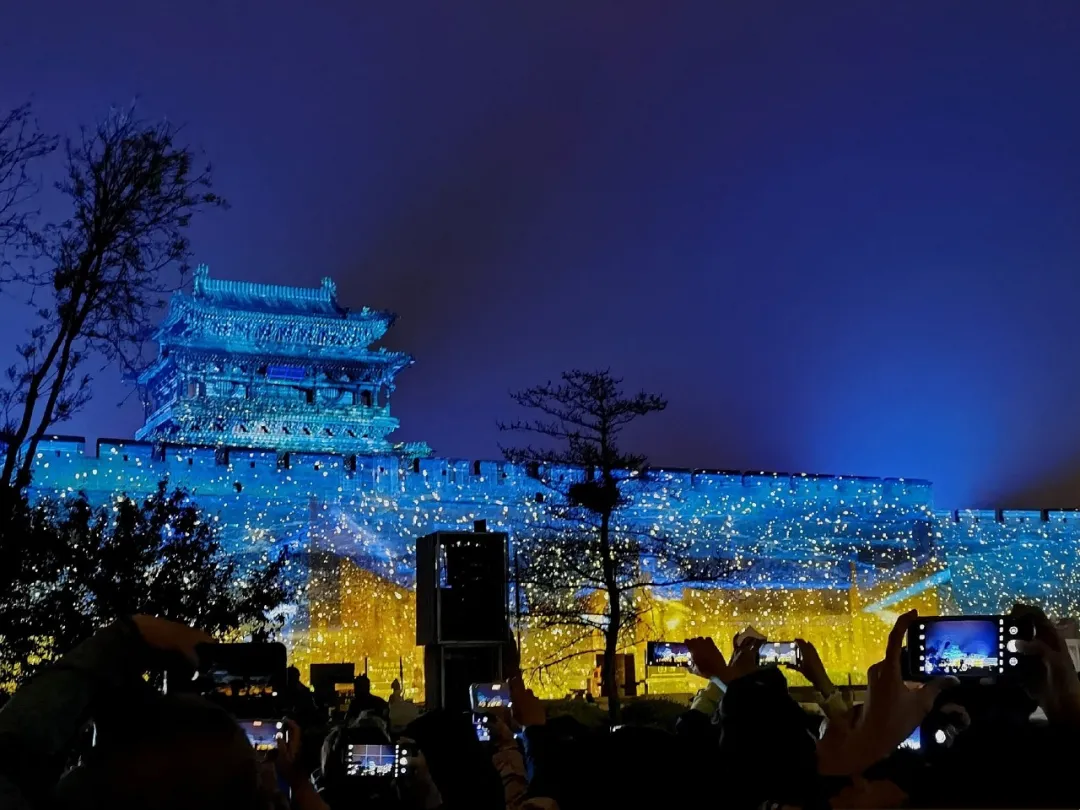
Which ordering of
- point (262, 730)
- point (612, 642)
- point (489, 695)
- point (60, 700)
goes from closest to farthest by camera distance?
point (60, 700) → point (262, 730) → point (489, 695) → point (612, 642)

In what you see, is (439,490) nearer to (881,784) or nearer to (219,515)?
(219,515)

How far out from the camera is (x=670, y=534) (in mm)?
26250

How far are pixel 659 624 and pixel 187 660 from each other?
928 inches

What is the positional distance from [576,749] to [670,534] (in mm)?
23862

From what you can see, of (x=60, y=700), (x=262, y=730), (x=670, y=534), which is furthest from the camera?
(x=670, y=534)

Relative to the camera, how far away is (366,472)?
78.5 ft

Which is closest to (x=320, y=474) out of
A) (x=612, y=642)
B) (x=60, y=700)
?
(x=612, y=642)

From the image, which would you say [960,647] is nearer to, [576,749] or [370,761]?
[576,749]

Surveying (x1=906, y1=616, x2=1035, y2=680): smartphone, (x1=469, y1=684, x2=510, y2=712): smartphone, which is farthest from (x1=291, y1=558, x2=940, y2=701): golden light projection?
(x1=906, y1=616, x2=1035, y2=680): smartphone

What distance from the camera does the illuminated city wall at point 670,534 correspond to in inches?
879

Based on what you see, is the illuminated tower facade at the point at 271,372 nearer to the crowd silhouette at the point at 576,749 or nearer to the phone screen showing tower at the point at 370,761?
the phone screen showing tower at the point at 370,761

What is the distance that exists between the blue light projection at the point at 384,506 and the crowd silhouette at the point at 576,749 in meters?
19.0

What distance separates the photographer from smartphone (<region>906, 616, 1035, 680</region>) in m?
3.15

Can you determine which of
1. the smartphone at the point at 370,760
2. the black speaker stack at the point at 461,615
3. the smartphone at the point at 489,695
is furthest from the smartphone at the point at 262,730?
the black speaker stack at the point at 461,615
